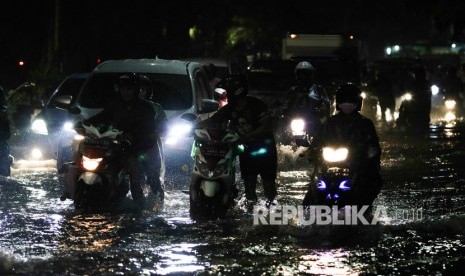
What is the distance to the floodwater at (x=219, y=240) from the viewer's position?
9.00 metres

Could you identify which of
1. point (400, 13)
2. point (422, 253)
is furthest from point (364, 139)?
point (400, 13)

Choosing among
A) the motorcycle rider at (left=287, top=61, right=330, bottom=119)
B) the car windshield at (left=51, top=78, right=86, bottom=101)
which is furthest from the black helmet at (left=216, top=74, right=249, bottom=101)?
the car windshield at (left=51, top=78, right=86, bottom=101)

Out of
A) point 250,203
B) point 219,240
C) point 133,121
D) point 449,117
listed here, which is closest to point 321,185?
→ point 219,240

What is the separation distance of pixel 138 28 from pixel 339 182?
3122 centimetres

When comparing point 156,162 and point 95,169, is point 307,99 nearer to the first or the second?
point 156,162

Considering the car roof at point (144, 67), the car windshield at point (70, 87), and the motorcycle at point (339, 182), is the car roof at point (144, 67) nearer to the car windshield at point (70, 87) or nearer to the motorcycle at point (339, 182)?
the car windshield at point (70, 87)

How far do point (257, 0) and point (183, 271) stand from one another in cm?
5634

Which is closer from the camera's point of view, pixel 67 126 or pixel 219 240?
pixel 219 240

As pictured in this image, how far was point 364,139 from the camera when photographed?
10.6 metres

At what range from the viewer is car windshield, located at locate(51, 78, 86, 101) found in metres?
18.8

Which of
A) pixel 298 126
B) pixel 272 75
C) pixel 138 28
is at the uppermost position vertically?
pixel 138 28

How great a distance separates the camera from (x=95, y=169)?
38.7 ft

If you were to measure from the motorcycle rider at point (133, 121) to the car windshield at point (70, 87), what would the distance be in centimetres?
639

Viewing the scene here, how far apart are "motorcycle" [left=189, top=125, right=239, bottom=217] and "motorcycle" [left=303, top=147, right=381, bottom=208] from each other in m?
1.33
